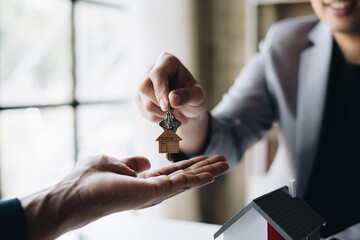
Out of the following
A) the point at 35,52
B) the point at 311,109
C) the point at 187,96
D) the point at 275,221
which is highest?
the point at 35,52

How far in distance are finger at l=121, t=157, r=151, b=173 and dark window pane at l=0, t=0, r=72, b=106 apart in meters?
1.01

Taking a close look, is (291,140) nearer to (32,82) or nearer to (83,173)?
(83,173)

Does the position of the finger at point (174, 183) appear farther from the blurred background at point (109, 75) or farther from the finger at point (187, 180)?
the blurred background at point (109, 75)

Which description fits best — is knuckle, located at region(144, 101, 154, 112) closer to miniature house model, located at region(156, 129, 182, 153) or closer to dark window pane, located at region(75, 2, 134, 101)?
miniature house model, located at region(156, 129, 182, 153)

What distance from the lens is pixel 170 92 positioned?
802mm

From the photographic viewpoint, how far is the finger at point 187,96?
79cm

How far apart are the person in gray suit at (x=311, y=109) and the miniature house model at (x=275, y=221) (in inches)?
13.7

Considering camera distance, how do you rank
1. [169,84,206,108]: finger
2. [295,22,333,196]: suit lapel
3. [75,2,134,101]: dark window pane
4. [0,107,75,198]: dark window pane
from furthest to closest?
1. [75,2,134,101]: dark window pane
2. [0,107,75,198]: dark window pane
3. [295,22,333,196]: suit lapel
4. [169,84,206,108]: finger

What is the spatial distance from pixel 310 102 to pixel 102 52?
136cm

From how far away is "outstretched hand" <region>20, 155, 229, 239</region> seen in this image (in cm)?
71

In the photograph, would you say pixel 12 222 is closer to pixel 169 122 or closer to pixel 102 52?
pixel 169 122

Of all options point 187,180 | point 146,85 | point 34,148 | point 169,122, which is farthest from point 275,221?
point 34,148

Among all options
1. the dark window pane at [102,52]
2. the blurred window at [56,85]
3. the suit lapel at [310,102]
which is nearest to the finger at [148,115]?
the suit lapel at [310,102]

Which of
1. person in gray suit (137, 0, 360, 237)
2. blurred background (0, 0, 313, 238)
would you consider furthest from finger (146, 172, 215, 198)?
blurred background (0, 0, 313, 238)
